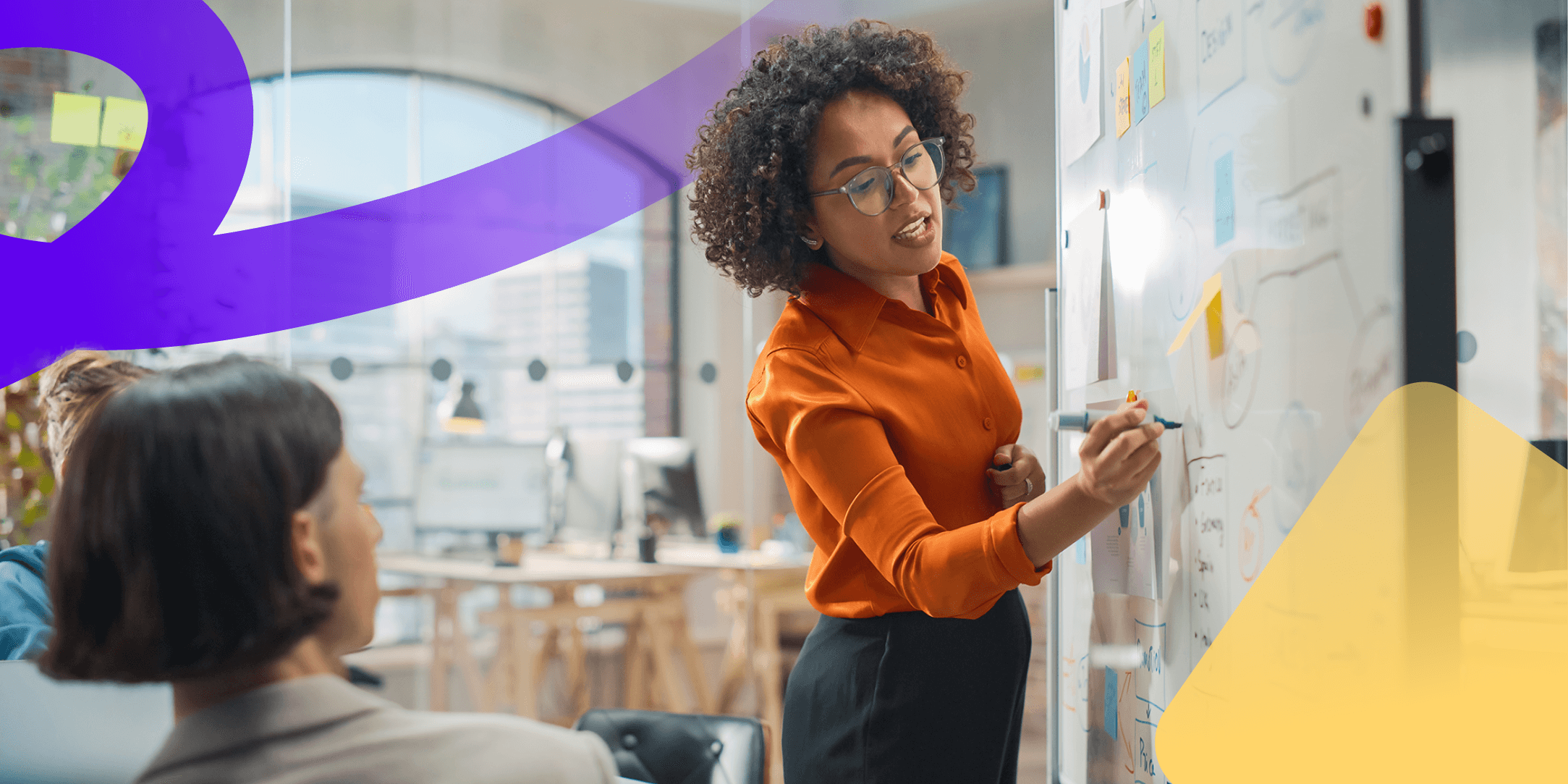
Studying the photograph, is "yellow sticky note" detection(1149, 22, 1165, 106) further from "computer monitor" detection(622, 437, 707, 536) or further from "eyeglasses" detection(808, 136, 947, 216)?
"computer monitor" detection(622, 437, 707, 536)

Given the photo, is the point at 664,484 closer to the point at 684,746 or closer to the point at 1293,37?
the point at 684,746

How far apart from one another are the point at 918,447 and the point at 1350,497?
1.30 ft

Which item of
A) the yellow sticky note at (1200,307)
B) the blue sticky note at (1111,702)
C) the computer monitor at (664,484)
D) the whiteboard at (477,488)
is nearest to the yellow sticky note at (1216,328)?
the yellow sticky note at (1200,307)

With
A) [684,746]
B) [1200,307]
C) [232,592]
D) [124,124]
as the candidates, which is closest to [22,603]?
[684,746]

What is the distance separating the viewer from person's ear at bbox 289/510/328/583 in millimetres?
661

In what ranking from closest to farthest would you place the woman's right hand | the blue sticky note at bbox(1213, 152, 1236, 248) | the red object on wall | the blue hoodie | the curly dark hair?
the red object on wall < the woman's right hand < the blue sticky note at bbox(1213, 152, 1236, 248) < the curly dark hair < the blue hoodie

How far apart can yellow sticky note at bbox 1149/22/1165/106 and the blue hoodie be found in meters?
1.51

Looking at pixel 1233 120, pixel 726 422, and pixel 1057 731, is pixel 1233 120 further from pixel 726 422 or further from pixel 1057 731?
pixel 726 422

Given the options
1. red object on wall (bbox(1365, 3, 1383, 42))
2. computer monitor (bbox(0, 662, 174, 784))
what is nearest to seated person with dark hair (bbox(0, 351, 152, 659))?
computer monitor (bbox(0, 662, 174, 784))

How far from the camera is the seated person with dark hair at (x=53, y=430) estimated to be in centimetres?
143

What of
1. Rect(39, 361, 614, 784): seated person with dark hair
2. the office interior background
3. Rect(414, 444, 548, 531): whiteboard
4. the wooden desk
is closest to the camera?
Rect(39, 361, 614, 784): seated person with dark hair

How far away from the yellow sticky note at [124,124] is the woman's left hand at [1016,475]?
Result: 264cm

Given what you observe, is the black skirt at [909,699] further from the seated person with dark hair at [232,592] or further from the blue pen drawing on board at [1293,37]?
the blue pen drawing on board at [1293,37]

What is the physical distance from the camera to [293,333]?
13.9 feet
